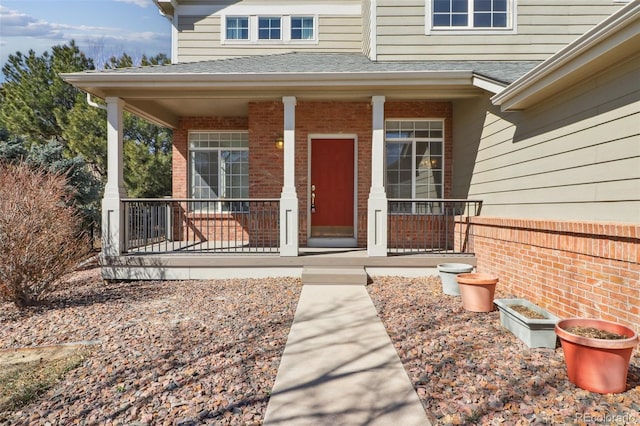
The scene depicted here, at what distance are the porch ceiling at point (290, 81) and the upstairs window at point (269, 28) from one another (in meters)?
2.72

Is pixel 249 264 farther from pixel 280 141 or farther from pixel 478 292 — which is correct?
pixel 478 292

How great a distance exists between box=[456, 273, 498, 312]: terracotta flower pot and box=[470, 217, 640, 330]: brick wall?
583mm

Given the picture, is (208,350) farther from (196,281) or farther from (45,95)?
(45,95)

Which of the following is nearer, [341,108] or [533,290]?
[533,290]

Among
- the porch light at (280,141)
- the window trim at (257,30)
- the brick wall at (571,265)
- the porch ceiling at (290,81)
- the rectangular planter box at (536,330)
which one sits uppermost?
the window trim at (257,30)

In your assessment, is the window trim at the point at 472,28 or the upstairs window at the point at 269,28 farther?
the upstairs window at the point at 269,28

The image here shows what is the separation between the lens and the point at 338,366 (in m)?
2.98

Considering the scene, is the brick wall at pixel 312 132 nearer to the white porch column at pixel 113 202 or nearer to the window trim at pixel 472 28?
the window trim at pixel 472 28

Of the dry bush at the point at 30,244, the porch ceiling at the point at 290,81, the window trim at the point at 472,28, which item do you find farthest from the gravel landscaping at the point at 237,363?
the window trim at the point at 472,28

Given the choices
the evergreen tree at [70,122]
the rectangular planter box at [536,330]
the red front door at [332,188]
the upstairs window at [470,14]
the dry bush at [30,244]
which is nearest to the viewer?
the rectangular planter box at [536,330]

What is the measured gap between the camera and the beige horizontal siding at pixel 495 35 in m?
7.01

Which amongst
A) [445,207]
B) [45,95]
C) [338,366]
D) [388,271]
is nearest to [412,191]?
[445,207]

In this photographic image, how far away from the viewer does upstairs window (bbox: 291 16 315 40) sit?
8.95 meters

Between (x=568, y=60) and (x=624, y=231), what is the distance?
5.69 feet
